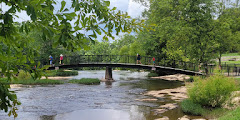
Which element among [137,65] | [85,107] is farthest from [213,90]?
[137,65]

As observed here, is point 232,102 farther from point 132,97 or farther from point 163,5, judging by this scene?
point 163,5

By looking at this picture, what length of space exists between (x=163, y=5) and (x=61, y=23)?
31337 millimetres

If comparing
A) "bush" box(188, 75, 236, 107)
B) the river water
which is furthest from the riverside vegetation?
the river water

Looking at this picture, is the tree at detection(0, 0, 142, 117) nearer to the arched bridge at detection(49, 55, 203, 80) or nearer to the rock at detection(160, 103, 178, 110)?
the rock at detection(160, 103, 178, 110)

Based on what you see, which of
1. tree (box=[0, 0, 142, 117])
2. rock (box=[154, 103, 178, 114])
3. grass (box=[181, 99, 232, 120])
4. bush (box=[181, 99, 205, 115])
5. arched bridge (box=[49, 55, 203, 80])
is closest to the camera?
tree (box=[0, 0, 142, 117])

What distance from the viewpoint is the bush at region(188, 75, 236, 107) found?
1447 cm

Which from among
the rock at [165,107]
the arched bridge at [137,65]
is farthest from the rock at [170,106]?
the arched bridge at [137,65]

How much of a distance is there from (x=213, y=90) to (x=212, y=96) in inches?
21.4

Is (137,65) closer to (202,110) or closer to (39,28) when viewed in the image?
(202,110)

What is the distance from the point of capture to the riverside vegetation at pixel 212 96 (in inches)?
566

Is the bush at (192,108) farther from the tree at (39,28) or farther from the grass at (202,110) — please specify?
the tree at (39,28)

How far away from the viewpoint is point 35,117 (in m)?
14.1

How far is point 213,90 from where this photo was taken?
1448 cm

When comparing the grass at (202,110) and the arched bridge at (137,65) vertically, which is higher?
the arched bridge at (137,65)
